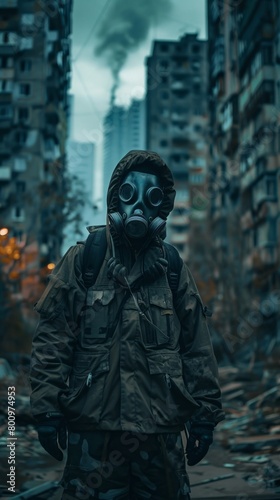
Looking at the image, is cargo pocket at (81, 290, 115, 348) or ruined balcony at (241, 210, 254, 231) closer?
cargo pocket at (81, 290, 115, 348)

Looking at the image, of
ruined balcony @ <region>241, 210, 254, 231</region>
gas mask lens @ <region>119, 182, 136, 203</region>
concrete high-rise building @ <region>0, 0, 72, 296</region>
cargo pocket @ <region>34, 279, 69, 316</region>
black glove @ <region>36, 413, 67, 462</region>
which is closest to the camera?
black glove @ <region>36, 413, 67, 462</region>

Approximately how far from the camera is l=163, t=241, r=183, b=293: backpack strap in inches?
124

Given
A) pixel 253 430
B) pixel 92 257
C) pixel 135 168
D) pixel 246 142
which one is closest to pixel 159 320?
pixel 92 257

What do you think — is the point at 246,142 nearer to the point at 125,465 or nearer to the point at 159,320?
the point at 159,320

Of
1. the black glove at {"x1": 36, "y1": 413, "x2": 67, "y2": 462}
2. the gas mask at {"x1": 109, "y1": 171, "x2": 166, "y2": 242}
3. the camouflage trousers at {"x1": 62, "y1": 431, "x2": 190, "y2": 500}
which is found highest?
the gas mask at {"x1": 109, "y1": 171, "x2": 166, "y2": 242}

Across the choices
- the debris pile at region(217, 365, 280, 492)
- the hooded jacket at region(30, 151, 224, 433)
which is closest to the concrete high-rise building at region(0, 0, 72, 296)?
the debris pile at region(217, 365, 280, 492)

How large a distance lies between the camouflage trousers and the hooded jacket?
0.08m

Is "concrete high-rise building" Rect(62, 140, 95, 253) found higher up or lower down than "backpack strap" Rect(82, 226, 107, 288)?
higher up

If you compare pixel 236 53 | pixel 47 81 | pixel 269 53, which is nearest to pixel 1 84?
pixel 47 81

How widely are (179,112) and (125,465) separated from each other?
58798 millimetres

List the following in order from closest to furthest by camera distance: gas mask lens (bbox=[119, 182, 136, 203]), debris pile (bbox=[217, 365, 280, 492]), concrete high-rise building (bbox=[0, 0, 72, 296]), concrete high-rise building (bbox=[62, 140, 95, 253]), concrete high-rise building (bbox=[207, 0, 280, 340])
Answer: gas mask lens (bbox=[119, 182, 136, 203]) → debris pile (bbox=[217, 365, 280, 492]) → concrete high-rise building (bbox=[62, 140, 95, 253]) → concrete high-rise building (bbox=[0, 0, 72, 296]) → concrete high-rise building (bbox=[207, 0, 280, 340])

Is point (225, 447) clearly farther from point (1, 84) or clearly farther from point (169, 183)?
point (1, 84)

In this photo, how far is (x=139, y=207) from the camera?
3088 millimetres

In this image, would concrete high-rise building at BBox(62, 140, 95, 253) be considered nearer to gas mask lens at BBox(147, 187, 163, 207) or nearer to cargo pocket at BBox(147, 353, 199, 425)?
gas mask lens at BBox(147, 187, 163, 207)
